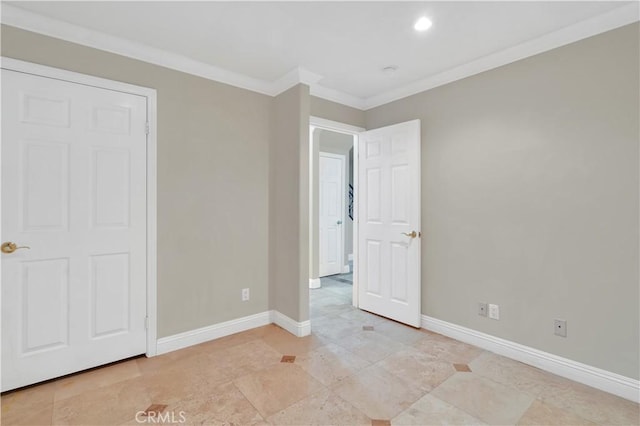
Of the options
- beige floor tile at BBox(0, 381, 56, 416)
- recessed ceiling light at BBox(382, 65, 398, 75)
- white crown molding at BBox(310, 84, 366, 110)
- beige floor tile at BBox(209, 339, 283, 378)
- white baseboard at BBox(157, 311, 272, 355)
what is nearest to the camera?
beige floor tile at BBox(0, 381, 56, 416)

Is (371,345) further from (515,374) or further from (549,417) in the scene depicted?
(549,417)

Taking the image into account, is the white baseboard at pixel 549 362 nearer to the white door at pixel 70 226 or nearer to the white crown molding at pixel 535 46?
the white crown molding at pixel 535 46

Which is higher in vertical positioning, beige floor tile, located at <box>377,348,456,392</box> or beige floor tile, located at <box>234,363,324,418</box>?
beige floor tile, located at <box>377,348,456,392</box>

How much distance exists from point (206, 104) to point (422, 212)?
2296mm

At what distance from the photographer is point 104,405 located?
1926 millimetres

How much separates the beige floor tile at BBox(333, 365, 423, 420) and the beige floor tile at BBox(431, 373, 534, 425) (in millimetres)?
205

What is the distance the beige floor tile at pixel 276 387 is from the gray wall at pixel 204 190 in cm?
87

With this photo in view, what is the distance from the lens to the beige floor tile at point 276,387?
1952 mm

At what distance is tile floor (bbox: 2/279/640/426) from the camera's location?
1817 mm

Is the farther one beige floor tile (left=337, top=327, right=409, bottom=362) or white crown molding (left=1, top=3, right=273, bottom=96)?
beige floor tile (left=337, top=327, right=409, bottom=362)

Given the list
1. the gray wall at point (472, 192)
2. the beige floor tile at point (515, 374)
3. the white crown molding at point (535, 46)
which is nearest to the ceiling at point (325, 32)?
the white crown molding at point (535, 46)

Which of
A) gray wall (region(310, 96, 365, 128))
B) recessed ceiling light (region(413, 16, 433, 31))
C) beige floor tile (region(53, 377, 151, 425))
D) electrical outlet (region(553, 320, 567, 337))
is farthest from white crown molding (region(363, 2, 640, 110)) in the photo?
beige floor tile (region(53, 377, 151, 425))

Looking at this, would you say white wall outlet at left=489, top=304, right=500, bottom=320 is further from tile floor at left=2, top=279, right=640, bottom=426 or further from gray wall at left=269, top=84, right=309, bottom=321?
gray wall at left=269, top=84, right=309, bottom=321

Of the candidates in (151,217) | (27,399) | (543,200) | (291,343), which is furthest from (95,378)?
(543,200)
